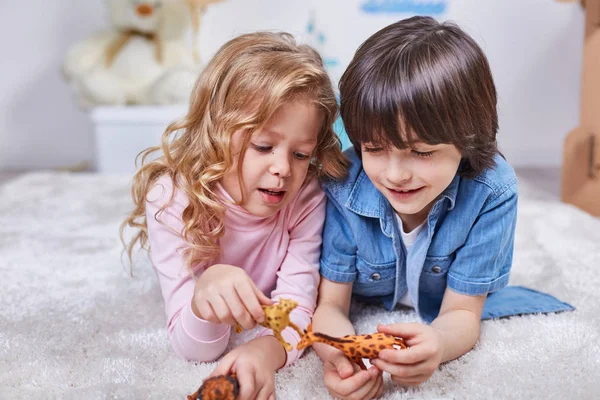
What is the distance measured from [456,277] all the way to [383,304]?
180 mm

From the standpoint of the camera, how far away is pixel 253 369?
0.72 metres

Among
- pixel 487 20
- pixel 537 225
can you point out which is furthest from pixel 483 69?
pixel 487 20

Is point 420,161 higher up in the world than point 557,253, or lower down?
higher up

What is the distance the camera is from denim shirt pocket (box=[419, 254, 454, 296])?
87cm

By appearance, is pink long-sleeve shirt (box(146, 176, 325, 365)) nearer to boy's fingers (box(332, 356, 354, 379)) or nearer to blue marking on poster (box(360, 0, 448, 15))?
boy's fingers (box(332, 356, 354, 379))

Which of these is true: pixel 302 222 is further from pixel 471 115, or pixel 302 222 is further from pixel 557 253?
pixel 557 253

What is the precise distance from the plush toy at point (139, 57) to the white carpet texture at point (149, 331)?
0.75 meters

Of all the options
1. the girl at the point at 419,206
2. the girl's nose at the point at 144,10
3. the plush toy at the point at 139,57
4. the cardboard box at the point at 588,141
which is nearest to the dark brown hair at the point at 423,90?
the girl at the point at 419,206

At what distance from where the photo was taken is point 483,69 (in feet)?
2.47

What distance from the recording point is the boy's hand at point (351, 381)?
27.1 inches

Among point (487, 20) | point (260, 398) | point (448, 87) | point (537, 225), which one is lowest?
point (537, 225)

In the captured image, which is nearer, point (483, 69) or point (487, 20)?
point (483, 69)

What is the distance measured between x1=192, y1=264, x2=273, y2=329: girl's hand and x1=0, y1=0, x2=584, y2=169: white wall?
173 centimetres

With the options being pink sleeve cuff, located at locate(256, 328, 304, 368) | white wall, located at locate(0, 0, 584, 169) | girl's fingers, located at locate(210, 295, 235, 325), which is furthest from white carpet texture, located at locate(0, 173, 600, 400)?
white wall, located at locate(0, 0, 584, 169)
